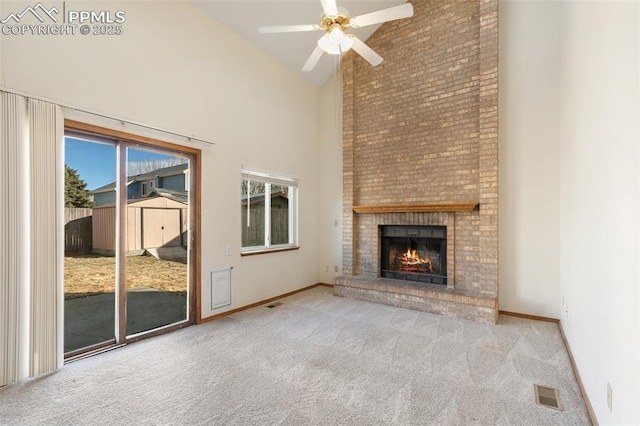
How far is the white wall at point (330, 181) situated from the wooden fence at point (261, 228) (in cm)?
82

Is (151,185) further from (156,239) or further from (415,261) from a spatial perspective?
(415,261)

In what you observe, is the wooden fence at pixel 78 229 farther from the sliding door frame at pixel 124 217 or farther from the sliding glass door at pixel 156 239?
the sliding glass door at pixel 156 239

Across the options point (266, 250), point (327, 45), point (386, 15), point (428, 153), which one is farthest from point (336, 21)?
point (266, 250)

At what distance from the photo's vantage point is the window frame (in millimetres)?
4457

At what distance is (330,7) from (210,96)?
213 centimetres

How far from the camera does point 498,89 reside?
13.3ft

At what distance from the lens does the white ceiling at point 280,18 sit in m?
3.77

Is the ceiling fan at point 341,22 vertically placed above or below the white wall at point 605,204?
above

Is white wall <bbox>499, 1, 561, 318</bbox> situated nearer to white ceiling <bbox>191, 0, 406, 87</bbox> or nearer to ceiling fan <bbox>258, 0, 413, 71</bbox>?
white ceiling <bbox>191, 0, 406, 87</bbox>

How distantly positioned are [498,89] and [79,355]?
19.1 feet

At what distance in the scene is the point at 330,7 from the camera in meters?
2.35

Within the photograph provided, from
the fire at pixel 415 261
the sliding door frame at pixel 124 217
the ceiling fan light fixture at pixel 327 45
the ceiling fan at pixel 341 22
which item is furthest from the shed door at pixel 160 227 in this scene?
the fire at pixel 415 261

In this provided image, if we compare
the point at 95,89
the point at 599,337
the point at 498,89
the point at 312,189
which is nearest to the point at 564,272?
the point at 599,337

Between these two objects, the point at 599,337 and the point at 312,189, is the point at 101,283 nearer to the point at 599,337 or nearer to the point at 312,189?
the point at 312,189
